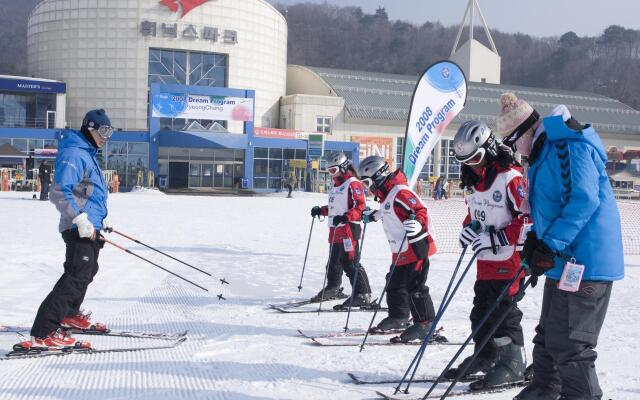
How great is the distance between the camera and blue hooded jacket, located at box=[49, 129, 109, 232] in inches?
177

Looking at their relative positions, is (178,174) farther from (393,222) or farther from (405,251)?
(405,251)

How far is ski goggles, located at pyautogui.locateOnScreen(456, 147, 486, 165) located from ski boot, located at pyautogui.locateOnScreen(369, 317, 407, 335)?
1921mm

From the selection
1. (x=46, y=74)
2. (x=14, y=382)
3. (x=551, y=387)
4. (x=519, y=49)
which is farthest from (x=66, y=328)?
(x=519, y=49)

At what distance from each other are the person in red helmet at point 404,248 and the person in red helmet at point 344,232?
41.5 inches

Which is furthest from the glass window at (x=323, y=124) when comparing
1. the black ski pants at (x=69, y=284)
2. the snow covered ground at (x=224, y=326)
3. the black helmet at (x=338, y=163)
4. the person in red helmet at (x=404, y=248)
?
the black ski pants at (x=69, y=284)

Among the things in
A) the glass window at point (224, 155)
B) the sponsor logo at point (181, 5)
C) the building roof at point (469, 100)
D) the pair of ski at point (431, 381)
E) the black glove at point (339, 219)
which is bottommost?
the pair of ski at point (431, 381)

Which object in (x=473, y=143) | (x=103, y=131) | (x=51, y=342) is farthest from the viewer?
(x=103, y=131)

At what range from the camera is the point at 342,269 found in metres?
6.91

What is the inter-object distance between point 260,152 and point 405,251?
37053 mm

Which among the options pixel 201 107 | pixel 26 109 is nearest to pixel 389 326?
pixel 201 107

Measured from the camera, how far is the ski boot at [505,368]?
12.6ft

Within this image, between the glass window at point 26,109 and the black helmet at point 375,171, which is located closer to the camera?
the black helmet at point 375,171

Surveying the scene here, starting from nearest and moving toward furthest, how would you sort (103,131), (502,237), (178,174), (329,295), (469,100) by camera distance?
(502,237) → (103,131) → (329,295) → (178,174) → (469,100)

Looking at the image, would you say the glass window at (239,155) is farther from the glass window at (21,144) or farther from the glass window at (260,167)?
the glass window at (21,144)
